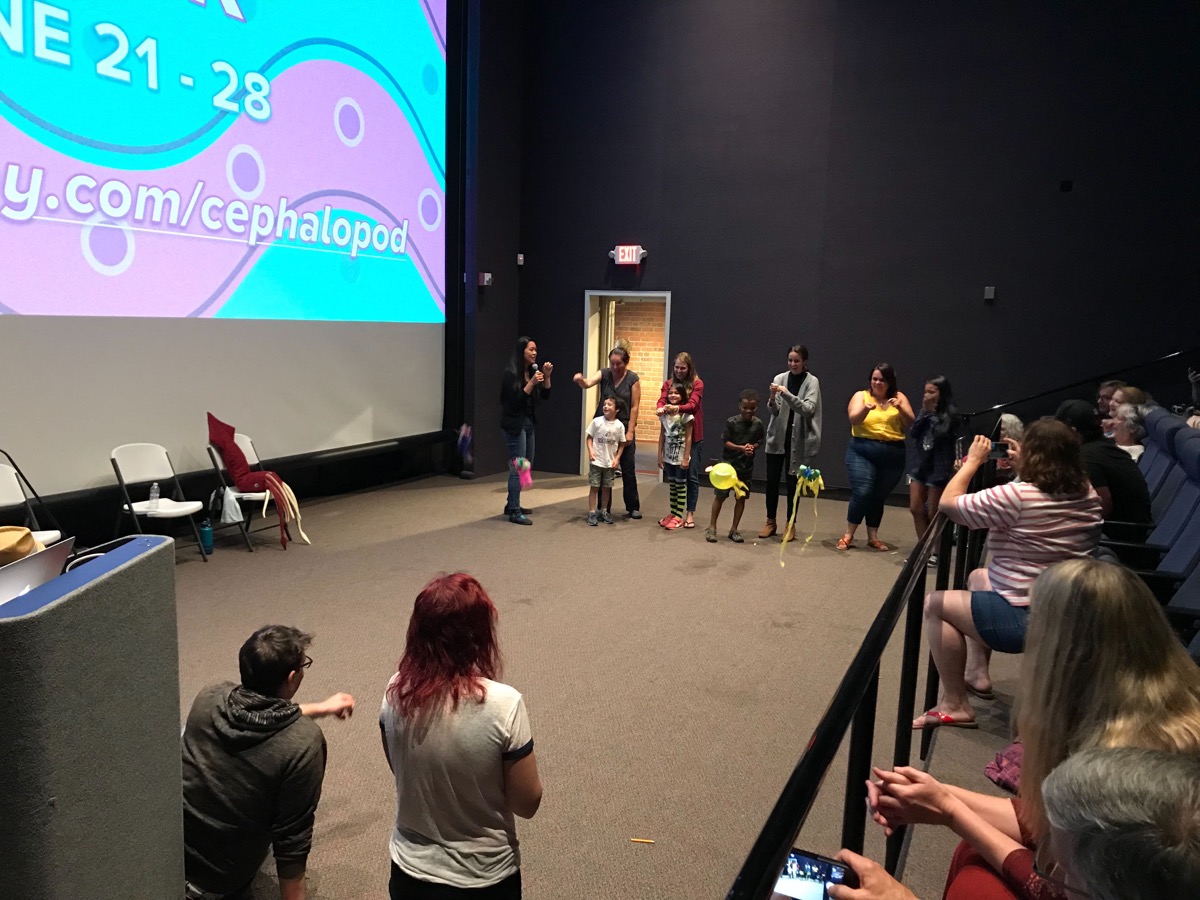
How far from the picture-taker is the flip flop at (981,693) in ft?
12.3

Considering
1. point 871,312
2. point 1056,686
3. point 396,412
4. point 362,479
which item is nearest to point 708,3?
point 871,312

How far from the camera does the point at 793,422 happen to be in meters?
6.60

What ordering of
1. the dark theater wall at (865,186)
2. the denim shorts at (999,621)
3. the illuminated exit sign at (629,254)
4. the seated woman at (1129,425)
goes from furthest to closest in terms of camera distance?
1. the illuminated exit sign at (629,254)
2. the dark theater wall at (865,186)
3. the seated woman at (1129,425)
4. the denim shorts at (999,621)

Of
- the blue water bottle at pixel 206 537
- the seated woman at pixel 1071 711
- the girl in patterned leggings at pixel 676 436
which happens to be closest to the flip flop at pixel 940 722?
the seated woman at pixel 1071 711

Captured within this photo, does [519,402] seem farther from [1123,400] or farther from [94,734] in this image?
[94,734]

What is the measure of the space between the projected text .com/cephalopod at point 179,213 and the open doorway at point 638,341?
2.79m

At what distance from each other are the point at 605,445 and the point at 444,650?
17.3ft

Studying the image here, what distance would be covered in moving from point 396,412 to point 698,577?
408 cm

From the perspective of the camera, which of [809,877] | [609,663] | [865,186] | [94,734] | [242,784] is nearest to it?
[809,877]

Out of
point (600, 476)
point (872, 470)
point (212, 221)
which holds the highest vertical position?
point (212, 221)

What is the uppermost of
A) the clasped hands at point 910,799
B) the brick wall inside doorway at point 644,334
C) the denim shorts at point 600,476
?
the brick wall inside doorway at point 644,334

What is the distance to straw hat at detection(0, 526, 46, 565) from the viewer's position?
159 cm

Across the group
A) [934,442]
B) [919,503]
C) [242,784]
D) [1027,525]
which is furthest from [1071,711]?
[919,503]

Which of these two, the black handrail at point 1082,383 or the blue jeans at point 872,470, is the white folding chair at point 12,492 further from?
the black handrail at point 1082,383
